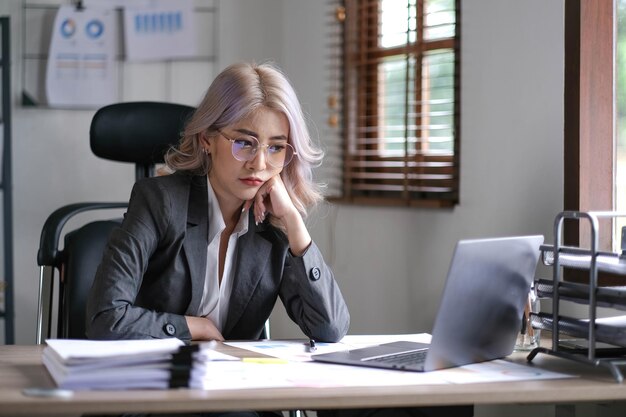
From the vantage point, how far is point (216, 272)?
2152 millimetres

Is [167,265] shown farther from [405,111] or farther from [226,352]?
[405,111]

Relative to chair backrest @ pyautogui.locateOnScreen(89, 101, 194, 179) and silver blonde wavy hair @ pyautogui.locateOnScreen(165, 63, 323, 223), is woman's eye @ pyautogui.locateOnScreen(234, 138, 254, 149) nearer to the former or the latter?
silver blonde wavy hair @ pyautogui.locateOnScreen(165, 63, 323, 223)

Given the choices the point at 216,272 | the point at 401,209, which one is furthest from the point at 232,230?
the point at 401,209

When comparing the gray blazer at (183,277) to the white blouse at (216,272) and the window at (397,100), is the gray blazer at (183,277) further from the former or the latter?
the window at (397,100)

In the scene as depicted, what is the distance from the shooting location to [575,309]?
2496mm

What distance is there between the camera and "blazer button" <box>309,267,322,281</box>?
2092 millimetres

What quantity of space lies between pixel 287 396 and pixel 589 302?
1.98 ft

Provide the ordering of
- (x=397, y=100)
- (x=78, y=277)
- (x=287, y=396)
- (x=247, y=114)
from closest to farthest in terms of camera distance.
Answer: (x=287, y=396) < (x=247, y=114) < (x=78, y=277) < (x=397, y=100)

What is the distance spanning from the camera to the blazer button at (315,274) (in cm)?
209

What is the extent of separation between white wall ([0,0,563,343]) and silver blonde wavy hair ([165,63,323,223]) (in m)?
0.77

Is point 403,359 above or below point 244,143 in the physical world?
below

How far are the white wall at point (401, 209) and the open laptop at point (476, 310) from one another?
0.92 metres

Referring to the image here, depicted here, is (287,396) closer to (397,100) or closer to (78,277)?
(78,277)

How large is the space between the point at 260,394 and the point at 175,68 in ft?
10.3
